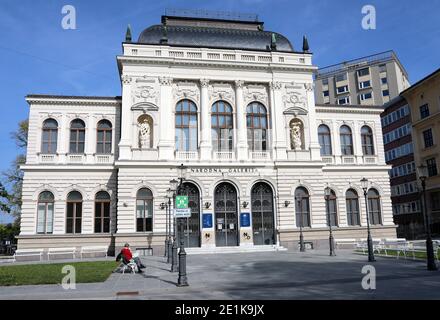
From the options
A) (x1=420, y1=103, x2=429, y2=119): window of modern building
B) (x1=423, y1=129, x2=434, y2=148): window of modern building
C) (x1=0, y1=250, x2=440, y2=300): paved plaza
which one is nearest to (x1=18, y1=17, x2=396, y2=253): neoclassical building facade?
(x1=0, y1=250, x2=440, y2=300): paved plaza

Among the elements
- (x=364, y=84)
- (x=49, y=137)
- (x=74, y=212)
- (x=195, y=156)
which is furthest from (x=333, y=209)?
(x=364, y=84)

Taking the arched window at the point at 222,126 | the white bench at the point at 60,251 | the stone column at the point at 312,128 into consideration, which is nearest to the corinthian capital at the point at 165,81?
the arched window at the point at 222,126

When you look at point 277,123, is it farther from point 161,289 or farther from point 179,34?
point 161,289

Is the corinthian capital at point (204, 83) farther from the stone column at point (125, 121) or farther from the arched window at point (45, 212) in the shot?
the arched window at point (45, 212)

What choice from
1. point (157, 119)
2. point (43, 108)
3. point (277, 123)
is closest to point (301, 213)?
point (277, 123)

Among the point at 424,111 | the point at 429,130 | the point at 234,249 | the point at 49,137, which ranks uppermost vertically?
the point at 424,111

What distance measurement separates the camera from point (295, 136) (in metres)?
35.9

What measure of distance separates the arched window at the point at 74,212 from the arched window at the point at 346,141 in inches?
977

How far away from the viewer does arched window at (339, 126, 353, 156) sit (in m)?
38.8

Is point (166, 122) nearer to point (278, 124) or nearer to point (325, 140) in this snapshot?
point (278, 124)

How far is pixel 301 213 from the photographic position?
33188 mm

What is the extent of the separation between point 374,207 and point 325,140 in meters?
7.85

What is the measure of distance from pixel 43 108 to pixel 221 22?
18835 millimetres

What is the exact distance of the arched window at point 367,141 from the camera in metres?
39.5
